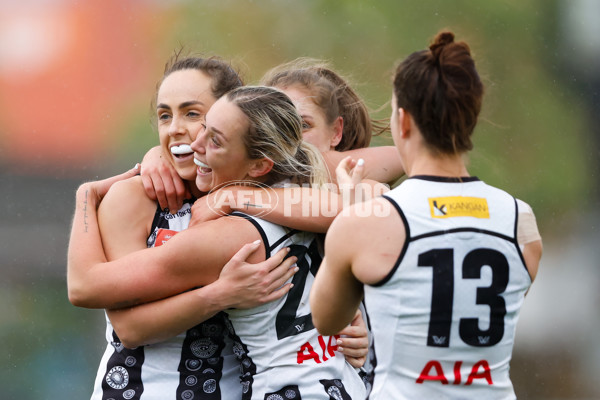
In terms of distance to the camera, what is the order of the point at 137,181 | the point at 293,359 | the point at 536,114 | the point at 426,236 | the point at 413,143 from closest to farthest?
the point at 426,236 < the point at 413,143 < the point at 293,359 < the point at 137,181 < the point at 536,114

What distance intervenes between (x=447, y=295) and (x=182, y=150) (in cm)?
113

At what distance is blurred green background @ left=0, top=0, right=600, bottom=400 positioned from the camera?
24.9 feet

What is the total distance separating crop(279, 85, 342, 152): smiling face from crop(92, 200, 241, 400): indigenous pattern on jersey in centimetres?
72

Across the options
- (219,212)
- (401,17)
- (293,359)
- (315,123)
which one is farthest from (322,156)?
(401,17)

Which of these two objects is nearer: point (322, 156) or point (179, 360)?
point (179, 360)

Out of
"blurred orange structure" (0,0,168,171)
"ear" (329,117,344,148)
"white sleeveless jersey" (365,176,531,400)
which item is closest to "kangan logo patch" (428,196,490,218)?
"white sleeveless jersey" (365,176,531,400)

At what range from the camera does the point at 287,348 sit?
2.38 m

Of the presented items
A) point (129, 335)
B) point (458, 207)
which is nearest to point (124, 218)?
point (129, 335)

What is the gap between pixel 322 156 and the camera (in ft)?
9.16

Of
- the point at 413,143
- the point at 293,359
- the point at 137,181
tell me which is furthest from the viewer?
the point at 137,181

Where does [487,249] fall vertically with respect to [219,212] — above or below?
below

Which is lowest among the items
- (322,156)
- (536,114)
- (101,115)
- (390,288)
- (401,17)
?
(390,288)

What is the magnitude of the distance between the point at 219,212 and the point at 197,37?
591 centimetres

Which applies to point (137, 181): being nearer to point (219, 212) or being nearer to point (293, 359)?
point (219, 212)
